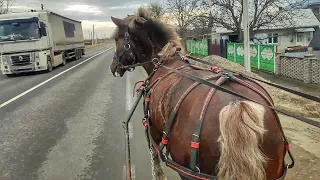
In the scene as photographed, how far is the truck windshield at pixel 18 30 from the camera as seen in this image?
62.2 feet

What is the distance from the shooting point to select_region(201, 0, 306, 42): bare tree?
2241 cm

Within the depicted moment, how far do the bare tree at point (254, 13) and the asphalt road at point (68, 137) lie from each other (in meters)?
14.0

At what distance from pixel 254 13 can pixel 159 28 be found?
66.1ft

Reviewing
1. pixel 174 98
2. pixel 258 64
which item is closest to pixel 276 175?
pixel 174 98

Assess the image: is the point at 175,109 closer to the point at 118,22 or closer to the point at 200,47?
the point at 118,22

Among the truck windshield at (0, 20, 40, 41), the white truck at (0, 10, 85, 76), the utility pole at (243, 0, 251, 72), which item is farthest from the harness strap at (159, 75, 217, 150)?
the truck windshield at (0, 20, 40, 41)

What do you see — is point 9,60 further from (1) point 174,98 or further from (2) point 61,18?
(1) point 174,98

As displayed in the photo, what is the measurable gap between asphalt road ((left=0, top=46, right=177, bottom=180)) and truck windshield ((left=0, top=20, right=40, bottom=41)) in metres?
8.18

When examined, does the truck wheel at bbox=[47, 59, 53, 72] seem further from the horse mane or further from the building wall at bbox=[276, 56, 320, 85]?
the horse mane

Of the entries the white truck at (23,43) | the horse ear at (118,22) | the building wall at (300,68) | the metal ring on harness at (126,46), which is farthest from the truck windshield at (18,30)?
the metal ring on harness at (126,46)

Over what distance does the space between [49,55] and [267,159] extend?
802 inches

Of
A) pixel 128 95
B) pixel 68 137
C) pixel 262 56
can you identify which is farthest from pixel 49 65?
pixel 68 137

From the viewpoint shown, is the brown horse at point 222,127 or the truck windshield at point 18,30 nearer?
the brown horse at point 222,127

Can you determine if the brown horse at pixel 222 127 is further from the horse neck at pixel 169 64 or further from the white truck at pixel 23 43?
the white truck at pixel 23 43
